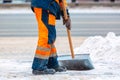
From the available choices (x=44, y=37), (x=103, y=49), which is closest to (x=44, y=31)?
(x=44, y=37)

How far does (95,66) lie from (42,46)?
144 cm

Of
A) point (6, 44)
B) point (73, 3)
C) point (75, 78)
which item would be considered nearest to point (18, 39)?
point (6, 44)

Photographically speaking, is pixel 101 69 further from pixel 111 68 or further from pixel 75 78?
pixel 75 78

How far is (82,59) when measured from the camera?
25.4 feet

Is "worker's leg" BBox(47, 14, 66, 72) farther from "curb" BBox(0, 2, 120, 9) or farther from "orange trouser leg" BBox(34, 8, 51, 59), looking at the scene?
"curb" BBox(0, 2, 120, 9)

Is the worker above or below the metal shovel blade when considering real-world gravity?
above

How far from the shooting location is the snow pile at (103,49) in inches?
347

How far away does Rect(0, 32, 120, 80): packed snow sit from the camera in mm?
6918

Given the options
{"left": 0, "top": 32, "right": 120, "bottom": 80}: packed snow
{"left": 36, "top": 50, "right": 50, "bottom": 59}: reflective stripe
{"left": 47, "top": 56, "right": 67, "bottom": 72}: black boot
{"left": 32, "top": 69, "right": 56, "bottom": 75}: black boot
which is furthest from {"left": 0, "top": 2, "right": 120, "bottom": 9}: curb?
{"left": 36, "top": 50, "right": 50, "bottom": 59}: reflective stripe

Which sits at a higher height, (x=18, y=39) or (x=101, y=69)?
(x=101, y=69)

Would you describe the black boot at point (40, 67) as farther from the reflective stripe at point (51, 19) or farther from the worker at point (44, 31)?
the reflective stripe at point (51, 19)

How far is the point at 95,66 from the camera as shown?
8055 millimetres

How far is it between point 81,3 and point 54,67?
1033 inches

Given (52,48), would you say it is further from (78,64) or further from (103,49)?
(103,49)
